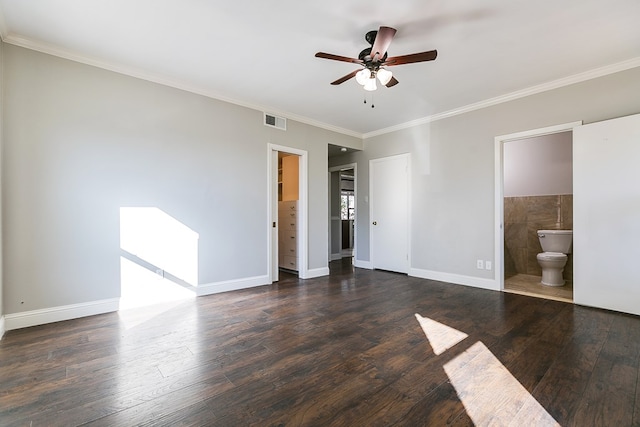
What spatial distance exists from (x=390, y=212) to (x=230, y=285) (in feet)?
10.4

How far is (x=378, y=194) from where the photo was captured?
568 cm

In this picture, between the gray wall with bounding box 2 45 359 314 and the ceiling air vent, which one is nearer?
the gray wall with bounding box 2 45 359 314

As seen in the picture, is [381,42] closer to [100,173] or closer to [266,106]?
[266,106]

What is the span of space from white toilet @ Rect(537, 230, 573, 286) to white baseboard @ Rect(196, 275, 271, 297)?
4.35 meters

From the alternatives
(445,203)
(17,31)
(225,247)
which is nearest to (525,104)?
(445,203)

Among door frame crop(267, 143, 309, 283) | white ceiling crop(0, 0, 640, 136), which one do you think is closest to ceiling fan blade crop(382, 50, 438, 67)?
white ceiling crop(0, 0, 640, 136)

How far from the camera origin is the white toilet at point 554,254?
14.3 feet

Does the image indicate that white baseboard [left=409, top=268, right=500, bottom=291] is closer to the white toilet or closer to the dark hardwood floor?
the dark hardwood floor

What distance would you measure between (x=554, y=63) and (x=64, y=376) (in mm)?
5232

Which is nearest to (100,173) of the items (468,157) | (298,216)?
(298,216)

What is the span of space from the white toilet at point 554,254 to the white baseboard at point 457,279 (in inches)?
43.0

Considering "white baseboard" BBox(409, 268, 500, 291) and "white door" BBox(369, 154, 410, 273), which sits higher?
"white door" BBox(369, 154, 410, 273)

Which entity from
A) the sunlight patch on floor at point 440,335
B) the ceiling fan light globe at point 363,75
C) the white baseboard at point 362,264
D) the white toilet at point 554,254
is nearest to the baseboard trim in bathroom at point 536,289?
the white toilet at point 554,254

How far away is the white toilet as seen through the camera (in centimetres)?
436
